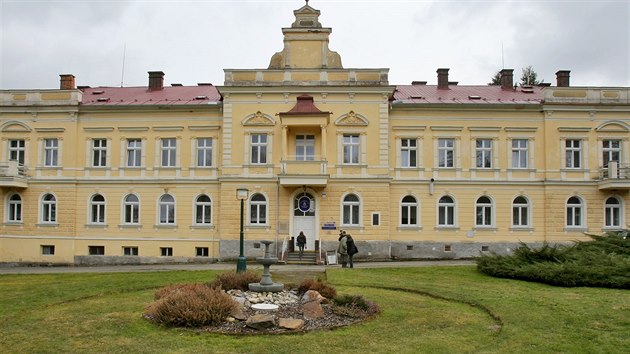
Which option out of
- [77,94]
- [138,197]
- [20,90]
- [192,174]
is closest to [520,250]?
[192,174]

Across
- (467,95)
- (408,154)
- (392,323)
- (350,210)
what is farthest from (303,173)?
(392,323)

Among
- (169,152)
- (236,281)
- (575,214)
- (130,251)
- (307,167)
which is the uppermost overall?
(169,152)

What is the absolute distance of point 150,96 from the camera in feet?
114

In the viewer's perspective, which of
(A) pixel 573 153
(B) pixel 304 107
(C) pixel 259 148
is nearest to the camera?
(B) pixel 304 107

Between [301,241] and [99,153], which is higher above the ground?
[99,153]

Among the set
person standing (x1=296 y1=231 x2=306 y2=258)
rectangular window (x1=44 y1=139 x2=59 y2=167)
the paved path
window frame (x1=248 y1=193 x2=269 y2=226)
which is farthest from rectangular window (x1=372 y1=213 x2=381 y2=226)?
rectangular window (x1=44 y1=139 x2=59 y2=167)

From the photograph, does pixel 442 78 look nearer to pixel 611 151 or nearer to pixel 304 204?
pixel 611 151

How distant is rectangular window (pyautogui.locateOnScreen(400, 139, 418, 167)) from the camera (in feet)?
105

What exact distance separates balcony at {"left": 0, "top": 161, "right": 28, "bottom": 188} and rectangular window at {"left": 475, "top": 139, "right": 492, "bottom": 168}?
2614 cm

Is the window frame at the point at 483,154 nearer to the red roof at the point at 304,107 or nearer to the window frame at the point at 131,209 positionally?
the red roof at the point at 304,107

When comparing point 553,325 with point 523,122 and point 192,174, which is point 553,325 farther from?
point 192,174

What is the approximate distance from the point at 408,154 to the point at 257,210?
9.15m

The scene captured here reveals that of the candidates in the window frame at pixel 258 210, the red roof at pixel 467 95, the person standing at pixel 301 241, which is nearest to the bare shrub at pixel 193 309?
the person standing at pixel 301 241

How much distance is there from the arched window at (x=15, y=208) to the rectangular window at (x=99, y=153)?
4.93 m
